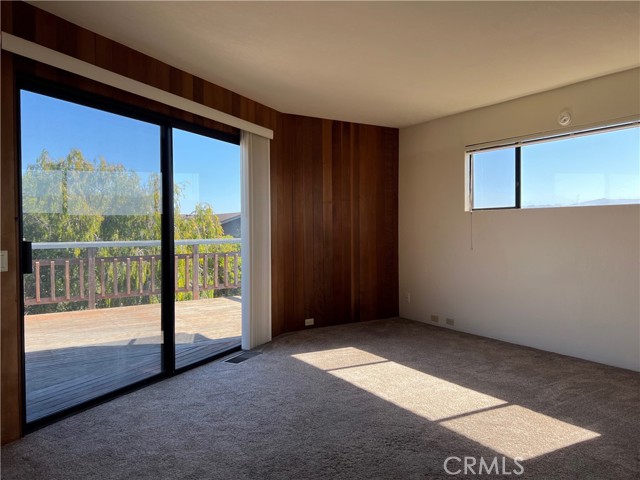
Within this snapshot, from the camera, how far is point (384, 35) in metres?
2.87

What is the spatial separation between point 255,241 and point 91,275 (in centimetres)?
168

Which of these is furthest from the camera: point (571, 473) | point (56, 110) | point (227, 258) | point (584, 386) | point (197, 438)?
point (227, 258)

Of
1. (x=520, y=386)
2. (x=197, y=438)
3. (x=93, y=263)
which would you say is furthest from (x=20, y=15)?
(x=520, y=386)

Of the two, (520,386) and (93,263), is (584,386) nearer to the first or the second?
(520,386)

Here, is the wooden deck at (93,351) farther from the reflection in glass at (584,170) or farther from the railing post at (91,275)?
the reflection in glass at (584,170)

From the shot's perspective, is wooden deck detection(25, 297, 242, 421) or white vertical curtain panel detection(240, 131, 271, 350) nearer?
wooden deck detection(25, 297, 242, 421)

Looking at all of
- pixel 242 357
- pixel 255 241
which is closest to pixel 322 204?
pixel 255 241

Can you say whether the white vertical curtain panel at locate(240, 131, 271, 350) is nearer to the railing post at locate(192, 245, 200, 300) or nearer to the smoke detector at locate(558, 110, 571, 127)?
the railing post at locate(192, 245, 200, 300)

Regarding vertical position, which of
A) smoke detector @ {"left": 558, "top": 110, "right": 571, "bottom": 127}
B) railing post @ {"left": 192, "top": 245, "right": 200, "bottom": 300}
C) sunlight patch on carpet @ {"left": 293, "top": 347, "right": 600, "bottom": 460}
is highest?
smoke detector @ {"left": 558, "top": 110, "right": 571, "bottom": 127}

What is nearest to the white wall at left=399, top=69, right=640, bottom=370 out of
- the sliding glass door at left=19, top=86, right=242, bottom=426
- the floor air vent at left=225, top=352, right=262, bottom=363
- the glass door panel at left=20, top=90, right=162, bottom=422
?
the floor air vent at left=225, top=352, right=262, bottom=363

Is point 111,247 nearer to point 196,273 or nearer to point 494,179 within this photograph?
point 196,273

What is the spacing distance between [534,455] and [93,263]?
2954 millimetres

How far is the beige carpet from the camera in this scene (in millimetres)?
2165

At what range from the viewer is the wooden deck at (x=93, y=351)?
8.84 feet
